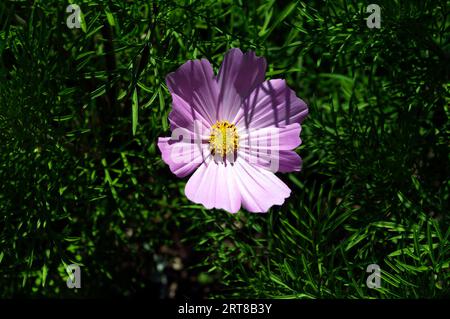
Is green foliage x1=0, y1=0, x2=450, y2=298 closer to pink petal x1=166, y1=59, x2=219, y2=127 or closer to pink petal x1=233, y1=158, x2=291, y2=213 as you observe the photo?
pink petal x1=166, y1=59, x2=219, y2=127

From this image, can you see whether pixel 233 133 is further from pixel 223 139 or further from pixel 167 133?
pixel 167 133

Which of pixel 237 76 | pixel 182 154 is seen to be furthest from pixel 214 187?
pixel 237 76

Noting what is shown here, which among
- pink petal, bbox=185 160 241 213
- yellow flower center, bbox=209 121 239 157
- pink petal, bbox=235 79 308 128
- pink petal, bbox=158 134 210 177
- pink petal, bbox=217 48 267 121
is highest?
pink petal, bbox=217 48 267 121

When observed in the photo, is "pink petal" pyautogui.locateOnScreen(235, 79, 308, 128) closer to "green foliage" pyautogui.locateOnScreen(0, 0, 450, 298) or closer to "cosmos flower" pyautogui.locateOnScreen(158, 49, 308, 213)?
"cosmos flower" pyautogui.locateOnScreen(158, 49, 308, 213)

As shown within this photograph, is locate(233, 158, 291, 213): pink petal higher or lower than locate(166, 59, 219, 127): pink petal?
lower

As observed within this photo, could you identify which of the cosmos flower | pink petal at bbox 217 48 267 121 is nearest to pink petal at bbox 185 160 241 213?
the cosmos flower

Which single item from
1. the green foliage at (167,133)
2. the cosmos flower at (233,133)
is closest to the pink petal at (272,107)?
the cosmos flower at (233,133)

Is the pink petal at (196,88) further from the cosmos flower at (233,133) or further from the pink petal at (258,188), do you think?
the pink petal at (258,188)

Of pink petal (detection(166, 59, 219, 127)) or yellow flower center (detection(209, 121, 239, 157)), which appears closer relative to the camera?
pink petal (detection(166, 59, 219, 127))
